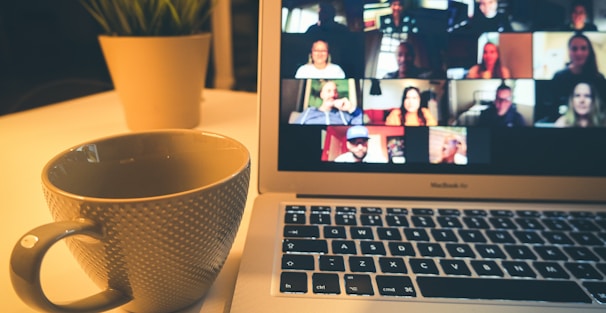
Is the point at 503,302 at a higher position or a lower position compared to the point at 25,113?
lower

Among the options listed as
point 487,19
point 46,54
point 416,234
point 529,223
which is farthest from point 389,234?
point 46,54

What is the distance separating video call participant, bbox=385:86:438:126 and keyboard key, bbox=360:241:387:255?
0.14m

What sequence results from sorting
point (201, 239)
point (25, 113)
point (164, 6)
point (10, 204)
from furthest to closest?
point (25, 113), point (164, 6), point (10, 204), point (201, 239)

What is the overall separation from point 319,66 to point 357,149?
0.29 feet

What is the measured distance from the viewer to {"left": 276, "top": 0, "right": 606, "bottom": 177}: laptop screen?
40 cm

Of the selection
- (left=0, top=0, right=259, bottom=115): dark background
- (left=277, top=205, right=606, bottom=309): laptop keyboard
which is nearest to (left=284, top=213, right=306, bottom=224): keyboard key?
(left=277, top=205, right=606, bottom=309): laptop keyboard

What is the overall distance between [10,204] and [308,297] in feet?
1.04

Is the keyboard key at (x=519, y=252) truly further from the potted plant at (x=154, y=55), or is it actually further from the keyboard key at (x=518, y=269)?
the potted plant at (x=154, y=55)

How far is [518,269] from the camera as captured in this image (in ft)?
0.96

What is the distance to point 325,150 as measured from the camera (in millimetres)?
409

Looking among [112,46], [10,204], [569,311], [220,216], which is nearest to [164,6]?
[112,46]

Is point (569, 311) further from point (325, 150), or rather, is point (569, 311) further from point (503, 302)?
point (325, 150)

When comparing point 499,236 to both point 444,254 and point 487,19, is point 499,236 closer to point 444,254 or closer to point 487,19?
point 444,254

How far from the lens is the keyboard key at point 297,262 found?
0.96 feet
